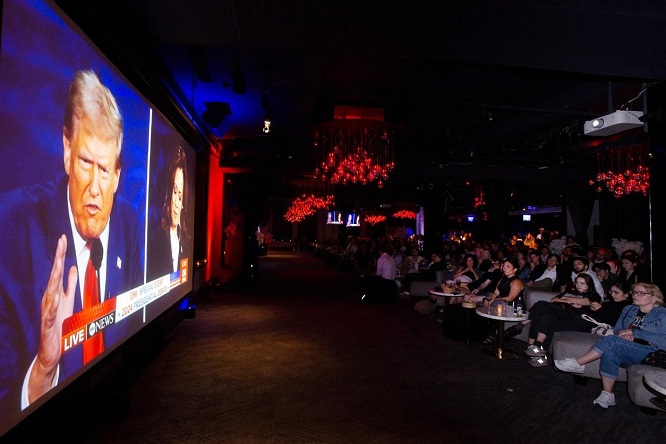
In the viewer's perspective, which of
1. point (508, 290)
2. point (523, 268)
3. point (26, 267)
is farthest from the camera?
point (523, 268)

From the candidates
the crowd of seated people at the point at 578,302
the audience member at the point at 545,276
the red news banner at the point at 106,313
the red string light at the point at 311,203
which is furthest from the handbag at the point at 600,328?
the red string light at the point at 311,203

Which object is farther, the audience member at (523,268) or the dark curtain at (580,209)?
the dark curtain at (580,209)

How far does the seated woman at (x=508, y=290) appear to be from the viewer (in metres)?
5.78

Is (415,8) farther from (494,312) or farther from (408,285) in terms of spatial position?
(408,285)

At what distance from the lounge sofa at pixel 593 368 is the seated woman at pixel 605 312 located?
190 mm

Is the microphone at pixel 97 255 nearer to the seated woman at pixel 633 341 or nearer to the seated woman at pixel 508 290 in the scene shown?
the seated woman at pixel 633 341

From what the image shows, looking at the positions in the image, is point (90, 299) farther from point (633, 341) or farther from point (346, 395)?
point (633, 341)

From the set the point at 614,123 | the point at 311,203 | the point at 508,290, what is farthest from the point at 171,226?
the point at 311,203

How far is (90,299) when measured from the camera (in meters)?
2.93

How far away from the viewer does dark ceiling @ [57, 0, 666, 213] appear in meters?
3.73

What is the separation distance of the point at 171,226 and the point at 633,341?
5.24 meters

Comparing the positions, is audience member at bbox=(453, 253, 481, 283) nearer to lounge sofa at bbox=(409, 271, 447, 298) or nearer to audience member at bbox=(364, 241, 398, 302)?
lounge sofa at bbox=(409, 271, 447, 298)

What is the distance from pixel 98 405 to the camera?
335cm

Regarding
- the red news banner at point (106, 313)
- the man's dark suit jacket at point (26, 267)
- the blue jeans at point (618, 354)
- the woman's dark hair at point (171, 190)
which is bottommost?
the blue jeans at point (618, 354)
